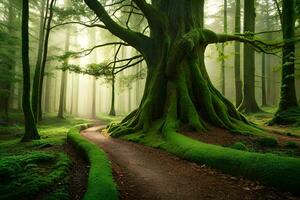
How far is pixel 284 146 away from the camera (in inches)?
329

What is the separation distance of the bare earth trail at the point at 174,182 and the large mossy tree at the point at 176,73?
8.70 feet

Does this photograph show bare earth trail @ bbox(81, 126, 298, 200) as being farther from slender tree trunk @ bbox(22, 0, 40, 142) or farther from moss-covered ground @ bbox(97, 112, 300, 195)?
slender tree trunk @ bbox(22, 0, 40, 142)

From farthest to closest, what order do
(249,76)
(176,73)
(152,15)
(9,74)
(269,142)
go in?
(9,74) < (249,76) < (152,15) < (176,73) < (269,142)

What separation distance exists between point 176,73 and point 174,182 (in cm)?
685

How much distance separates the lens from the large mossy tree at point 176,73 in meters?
10.9

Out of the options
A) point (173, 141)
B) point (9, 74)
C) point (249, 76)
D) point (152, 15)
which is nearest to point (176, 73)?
point (152, 15)

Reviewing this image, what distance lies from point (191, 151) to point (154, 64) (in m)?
6.48

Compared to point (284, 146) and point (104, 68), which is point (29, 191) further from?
point (104, 68)

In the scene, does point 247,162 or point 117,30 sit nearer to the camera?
point 247,162

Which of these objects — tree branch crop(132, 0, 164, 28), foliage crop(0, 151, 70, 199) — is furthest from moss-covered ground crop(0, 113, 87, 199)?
tree branch crop(132, 0, 164, 28)

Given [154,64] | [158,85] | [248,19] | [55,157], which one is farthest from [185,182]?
[248,19]

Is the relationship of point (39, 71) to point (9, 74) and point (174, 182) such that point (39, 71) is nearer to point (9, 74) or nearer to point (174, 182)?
point (9, 74)

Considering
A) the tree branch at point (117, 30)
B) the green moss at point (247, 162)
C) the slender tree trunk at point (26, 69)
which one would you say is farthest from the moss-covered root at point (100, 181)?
the tree branch at point (117, 30)

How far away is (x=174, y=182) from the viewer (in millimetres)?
5695
